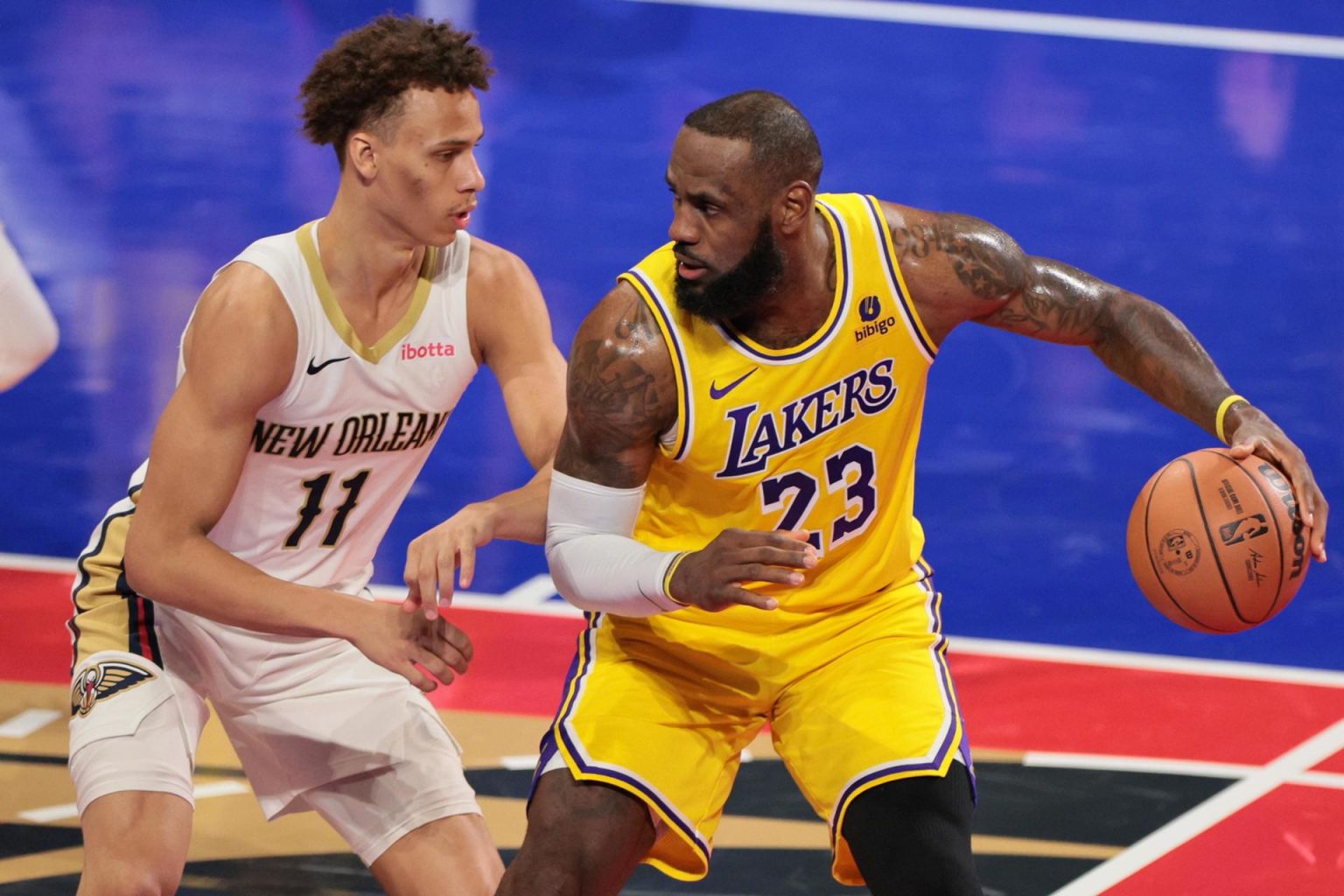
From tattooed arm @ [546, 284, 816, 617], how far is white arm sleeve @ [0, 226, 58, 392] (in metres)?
4.40

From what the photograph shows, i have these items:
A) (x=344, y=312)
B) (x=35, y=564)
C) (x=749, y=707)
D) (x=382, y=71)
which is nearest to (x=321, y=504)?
(x=344, y=312)

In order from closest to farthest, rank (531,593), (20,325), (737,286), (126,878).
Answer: (126,878)
(737,286)
(531,593)
(20,325)

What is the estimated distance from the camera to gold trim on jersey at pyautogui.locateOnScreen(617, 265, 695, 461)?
4.09m

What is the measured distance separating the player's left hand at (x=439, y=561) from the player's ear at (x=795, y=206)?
3.18 ft

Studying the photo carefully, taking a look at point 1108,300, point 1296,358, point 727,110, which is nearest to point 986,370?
point 1296,358

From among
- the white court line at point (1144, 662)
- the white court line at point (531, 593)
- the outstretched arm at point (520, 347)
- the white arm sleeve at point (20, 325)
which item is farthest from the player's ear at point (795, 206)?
the white arm sleeve at point (20, 325)

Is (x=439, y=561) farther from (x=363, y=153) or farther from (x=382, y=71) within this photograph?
(x=382, y=71)

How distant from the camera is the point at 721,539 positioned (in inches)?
145

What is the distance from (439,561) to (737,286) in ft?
2.96

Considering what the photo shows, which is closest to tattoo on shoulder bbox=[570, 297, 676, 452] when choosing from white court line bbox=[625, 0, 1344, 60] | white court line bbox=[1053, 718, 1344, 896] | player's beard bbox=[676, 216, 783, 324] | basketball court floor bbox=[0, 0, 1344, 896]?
player's beard bbox=[676, 216, 783, 324]

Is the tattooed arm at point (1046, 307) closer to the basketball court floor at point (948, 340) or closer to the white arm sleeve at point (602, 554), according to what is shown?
the white arm sleeve at point (602, 554)

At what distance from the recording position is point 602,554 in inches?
158

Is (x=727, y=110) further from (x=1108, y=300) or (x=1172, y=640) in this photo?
(x=1172, y=640)

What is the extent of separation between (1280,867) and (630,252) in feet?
14.1
